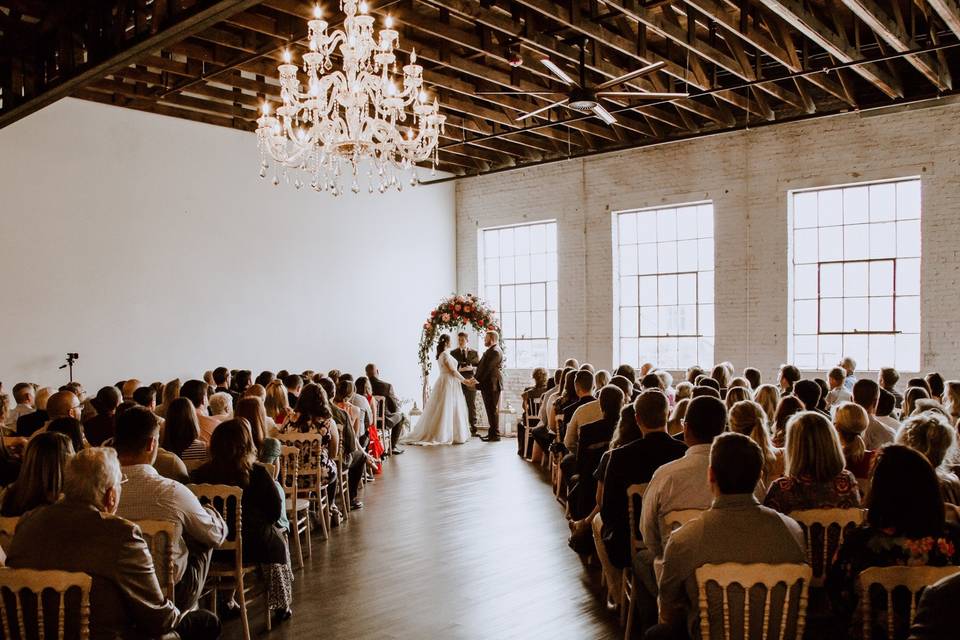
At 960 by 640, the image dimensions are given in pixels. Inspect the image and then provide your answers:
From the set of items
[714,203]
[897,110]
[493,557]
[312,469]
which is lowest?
[493,557]

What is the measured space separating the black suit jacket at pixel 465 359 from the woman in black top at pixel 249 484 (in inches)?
356

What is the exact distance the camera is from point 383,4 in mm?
→ 6863

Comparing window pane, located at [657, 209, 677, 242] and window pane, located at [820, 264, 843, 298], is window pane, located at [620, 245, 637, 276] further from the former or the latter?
window pane, located at [820, 264, 843, 298]

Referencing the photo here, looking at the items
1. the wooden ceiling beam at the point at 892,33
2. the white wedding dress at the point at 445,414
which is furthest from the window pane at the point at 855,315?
the white wedding dress at the point at 445,414

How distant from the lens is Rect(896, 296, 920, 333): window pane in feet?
34.6

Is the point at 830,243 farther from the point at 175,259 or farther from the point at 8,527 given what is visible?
the point at 8,527

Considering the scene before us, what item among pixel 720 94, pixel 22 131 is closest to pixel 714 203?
pixel 720 94

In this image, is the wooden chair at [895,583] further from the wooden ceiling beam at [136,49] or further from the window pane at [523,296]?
the window pane at [523,296]

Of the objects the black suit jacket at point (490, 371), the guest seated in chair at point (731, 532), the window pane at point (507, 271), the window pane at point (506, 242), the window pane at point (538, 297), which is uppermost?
the window pane at point (506, 242)

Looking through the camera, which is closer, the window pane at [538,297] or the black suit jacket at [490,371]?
the black suit jacket at [490,371]

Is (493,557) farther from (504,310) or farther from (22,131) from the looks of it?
(504,310)

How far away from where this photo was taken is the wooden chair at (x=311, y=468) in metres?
5.97

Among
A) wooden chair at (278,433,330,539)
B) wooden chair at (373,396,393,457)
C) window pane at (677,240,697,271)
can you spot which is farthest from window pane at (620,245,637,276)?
wooden chair at (278,433,330,539)

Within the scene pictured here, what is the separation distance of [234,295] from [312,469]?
20.8 ft
